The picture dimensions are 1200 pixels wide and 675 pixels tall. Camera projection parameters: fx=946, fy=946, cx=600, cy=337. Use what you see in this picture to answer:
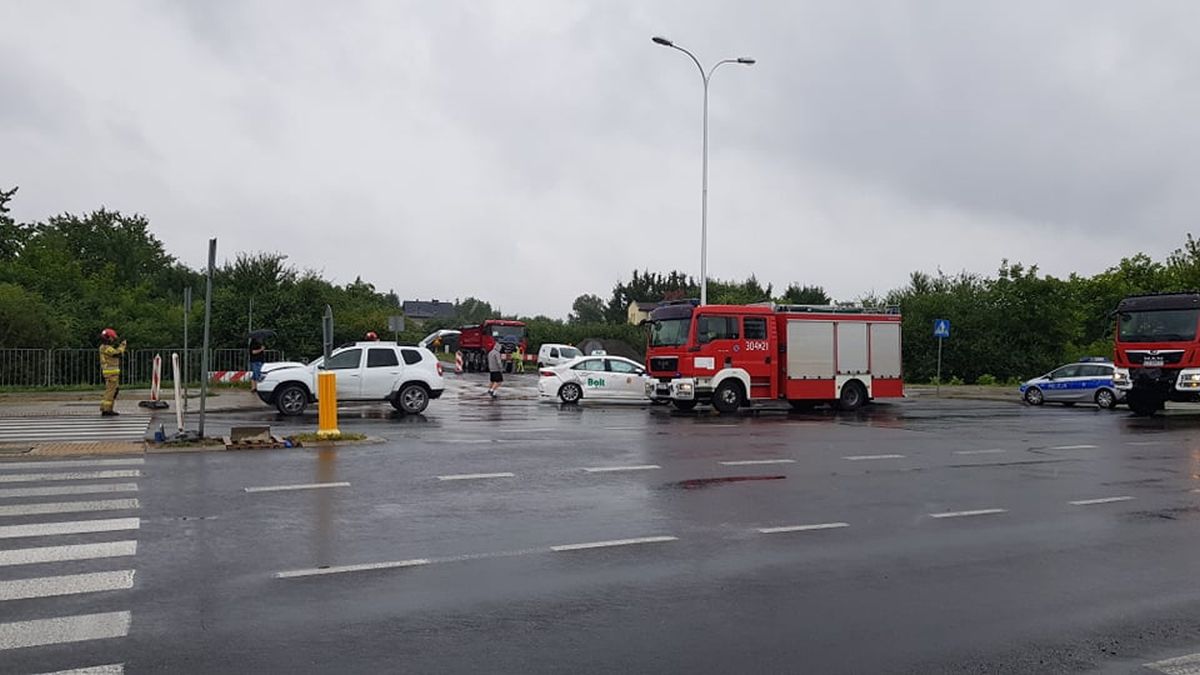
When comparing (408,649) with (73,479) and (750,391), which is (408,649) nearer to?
(73,479)

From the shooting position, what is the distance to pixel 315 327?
119 ft

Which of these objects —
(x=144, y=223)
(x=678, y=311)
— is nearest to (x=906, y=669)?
(x=678, y=311)

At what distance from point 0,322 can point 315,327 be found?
10235 mm

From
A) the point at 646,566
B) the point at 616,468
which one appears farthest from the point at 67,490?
the point at 646,566

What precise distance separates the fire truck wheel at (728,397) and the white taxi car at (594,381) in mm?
2887

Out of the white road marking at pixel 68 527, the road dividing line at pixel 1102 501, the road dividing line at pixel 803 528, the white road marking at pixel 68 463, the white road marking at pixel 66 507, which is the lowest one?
the road dividing line at pixel 803 528

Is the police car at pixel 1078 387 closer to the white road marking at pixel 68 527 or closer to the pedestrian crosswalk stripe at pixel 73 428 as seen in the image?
the pedestrian crosswalk stripe at pixel 73 428

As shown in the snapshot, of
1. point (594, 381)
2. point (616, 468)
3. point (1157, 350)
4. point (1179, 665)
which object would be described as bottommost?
point (1179, 665)

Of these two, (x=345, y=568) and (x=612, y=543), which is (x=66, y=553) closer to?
(x=345, y=568)

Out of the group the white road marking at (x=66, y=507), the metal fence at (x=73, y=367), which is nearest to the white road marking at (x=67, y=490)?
the white road marking at (x=66, y=507)

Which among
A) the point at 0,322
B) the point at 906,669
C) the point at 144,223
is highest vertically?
the point at 144,223

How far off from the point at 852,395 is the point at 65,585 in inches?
927

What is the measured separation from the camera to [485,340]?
51.5 m

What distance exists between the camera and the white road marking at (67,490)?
1027 centimetres
